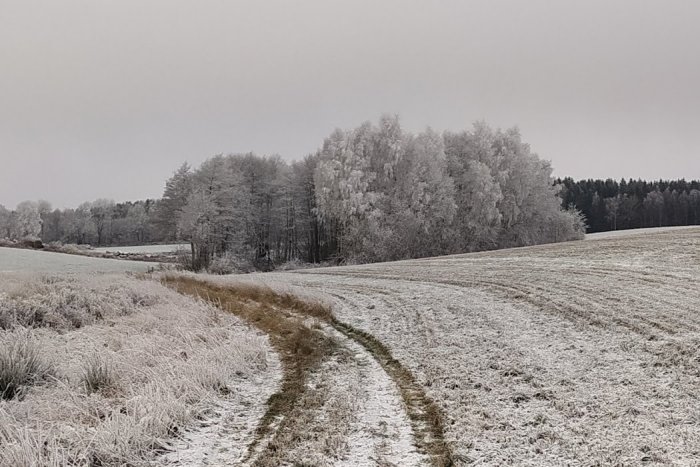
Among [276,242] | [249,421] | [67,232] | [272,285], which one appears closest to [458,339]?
[249,421]

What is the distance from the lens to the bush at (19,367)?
7463mm

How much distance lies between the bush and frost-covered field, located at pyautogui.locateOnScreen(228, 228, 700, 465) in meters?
5.44

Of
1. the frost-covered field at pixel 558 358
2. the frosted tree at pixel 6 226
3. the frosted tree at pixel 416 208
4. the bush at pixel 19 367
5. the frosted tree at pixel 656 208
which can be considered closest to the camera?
the frost-covered field at pixel 558 358

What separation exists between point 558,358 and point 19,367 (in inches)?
367

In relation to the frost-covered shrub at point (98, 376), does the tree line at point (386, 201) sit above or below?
above

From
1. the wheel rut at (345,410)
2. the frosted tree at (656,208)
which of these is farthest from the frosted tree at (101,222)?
the frosted tree at (656,208)

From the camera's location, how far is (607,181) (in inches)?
4906

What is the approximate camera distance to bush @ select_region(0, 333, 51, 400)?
7.46 m

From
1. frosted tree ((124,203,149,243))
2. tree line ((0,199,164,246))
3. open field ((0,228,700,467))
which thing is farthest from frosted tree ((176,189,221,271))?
frosted tree ((124,203,149,243))

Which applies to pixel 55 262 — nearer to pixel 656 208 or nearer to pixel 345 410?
pixel 345 410

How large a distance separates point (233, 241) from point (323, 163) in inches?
563

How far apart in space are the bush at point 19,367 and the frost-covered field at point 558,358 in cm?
→ 544

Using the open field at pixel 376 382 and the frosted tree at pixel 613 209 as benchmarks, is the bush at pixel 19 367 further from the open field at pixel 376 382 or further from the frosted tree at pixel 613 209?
the frosted tree at pixel 613 209

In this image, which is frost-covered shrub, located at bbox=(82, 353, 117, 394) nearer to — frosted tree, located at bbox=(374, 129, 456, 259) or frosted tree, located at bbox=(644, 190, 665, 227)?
frosted tree, located at bbox=(374, 129, 456, 259)
